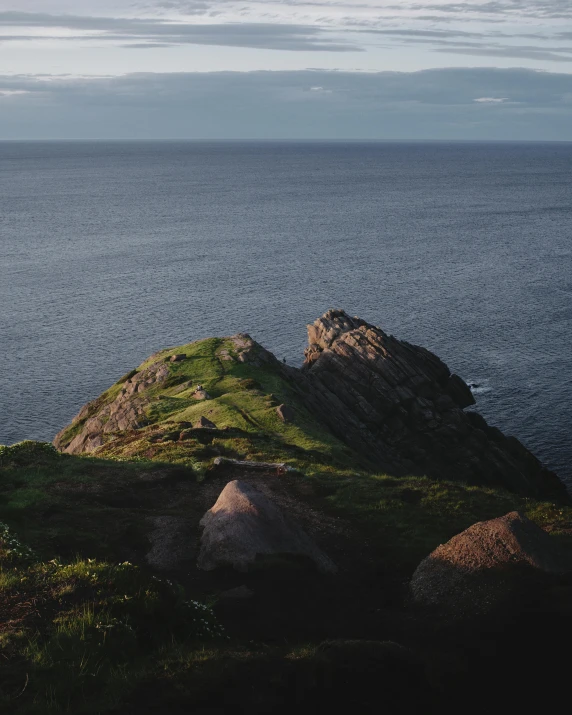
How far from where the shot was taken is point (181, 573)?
27141 mm

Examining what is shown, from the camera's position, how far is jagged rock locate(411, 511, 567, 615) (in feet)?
82.2

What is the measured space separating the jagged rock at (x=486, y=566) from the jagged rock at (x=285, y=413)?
25602 millimetres

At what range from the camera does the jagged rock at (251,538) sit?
2723cm

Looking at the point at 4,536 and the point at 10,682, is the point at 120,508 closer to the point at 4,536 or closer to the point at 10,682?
the point at 4,536

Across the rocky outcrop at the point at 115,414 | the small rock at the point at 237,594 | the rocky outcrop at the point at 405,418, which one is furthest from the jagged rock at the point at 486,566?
the rocky outcrop at the point at 405,418

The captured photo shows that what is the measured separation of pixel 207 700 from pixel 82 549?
10.7 meters

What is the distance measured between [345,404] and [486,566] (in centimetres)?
4468

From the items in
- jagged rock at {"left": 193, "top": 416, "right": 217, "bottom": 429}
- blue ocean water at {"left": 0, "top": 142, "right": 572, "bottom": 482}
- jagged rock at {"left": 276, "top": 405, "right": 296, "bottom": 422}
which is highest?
jagged rock at {"left": 193, "top": 416, "right": 217, "bottom": 429}

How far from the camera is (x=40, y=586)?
23.0 meters

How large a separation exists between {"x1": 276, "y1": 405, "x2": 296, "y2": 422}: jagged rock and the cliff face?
0.30 ft

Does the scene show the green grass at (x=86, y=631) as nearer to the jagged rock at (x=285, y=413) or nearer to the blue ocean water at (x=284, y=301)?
the jagged rock at (x=285, y=413)

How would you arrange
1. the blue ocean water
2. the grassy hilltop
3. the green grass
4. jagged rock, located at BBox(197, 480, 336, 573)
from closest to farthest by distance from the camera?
the green grass
the grassy hilltop
jagged rock, located at BBox(197, 480, 336, 573)
the blue ocean water

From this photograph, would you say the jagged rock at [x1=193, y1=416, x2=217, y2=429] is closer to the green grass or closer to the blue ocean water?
the green grass

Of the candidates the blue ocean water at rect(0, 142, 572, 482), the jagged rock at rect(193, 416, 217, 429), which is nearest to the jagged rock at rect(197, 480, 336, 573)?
the jagged rock at rect(193, 416, 217, 429)
